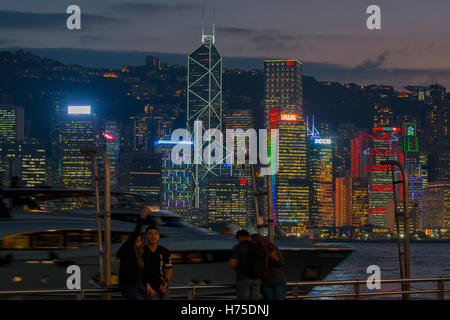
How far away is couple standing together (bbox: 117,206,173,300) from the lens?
11.0 metres

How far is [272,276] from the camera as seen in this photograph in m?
12.3

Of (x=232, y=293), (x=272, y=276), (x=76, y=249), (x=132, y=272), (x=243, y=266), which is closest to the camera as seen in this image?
(x=132, y=272)

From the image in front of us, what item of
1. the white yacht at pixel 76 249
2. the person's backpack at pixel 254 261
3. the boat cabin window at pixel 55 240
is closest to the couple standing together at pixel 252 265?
the person's backpack at pixel 254 261

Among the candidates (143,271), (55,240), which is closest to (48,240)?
(55,240)

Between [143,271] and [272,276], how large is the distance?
2372 millimetres

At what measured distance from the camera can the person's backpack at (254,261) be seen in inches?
472

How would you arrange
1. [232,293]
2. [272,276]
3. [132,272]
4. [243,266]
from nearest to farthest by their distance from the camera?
[132,272] → [243,266] → [272,276] → [232,293]

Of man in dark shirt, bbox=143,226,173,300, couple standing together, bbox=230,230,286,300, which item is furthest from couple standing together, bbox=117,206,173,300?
couple standing together, bbox=230,230,286,300

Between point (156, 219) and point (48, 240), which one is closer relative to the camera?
point (48, 240)

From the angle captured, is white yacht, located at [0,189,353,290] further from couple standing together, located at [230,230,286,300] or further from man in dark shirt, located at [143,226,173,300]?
man in dark shirt, located at [143,226,173,300]

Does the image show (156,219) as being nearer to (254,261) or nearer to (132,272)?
(254,261)
